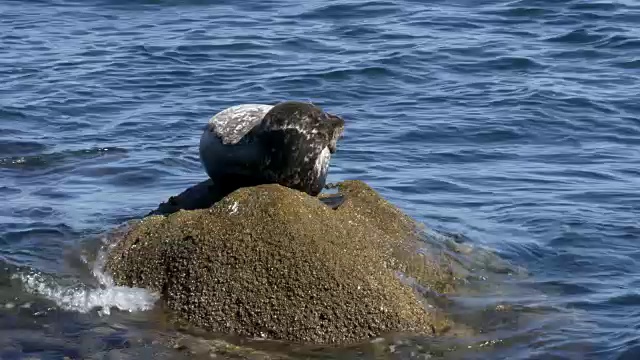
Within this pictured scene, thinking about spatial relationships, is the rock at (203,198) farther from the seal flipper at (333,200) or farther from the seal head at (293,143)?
the seal head at (293,143)

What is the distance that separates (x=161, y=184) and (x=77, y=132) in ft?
6.97

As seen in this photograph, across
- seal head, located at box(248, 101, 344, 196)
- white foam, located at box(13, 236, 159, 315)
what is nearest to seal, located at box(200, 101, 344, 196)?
seal head, located at box(248, 101, 344, 196)

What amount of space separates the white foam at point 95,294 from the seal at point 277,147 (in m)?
0.95

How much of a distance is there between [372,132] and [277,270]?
5281mm

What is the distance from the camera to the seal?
6656 millimetres

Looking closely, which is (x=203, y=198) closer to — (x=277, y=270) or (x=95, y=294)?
(x=95, y=294)

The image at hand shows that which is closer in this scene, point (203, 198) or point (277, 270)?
point (277, 270)

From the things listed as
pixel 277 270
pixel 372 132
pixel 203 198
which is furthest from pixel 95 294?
pixel 372 132

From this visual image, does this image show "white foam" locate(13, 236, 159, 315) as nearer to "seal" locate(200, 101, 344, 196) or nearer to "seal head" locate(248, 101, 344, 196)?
"seal" locate(200, 101, 344, 196)

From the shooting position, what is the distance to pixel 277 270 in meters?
5.92

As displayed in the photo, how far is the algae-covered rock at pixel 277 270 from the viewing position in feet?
19.2

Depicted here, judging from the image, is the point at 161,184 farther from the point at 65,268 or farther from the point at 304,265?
the point at 304,265

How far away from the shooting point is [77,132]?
36.0ft

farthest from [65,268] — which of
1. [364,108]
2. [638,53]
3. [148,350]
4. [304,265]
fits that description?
[638,53]
